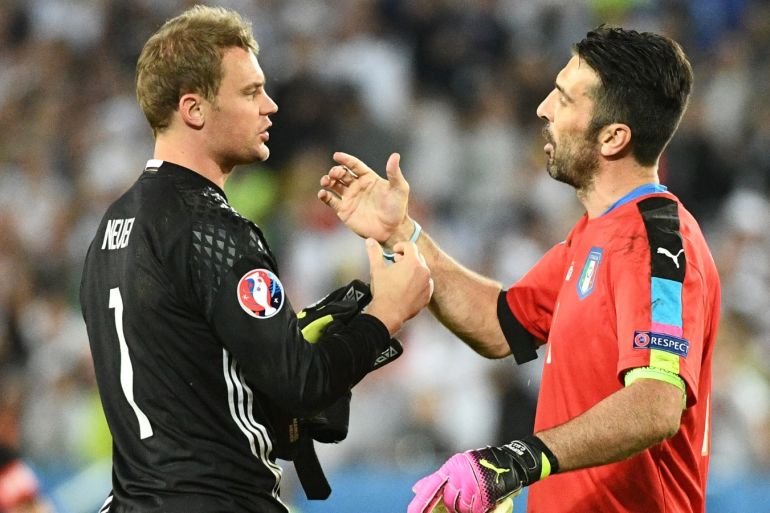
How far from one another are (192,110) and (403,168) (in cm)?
603

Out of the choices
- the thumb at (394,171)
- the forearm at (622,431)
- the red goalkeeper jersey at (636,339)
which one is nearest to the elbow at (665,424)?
the forearm at (622,431)

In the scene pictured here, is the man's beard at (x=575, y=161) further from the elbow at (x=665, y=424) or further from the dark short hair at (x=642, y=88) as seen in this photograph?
the elbow at (x=665, y=424)

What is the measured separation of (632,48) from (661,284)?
832 mm

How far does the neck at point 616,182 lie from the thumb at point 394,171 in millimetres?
668

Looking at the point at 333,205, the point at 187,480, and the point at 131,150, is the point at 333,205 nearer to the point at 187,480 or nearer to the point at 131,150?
the point at 187,480

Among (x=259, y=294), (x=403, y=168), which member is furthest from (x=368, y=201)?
(x=403, y=168)

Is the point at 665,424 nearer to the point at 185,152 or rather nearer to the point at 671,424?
the point at 671,424

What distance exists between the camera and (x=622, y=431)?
3.30m

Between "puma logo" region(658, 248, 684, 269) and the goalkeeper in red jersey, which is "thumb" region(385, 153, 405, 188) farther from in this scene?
"puma logo" region(658, 248, 684, 269)

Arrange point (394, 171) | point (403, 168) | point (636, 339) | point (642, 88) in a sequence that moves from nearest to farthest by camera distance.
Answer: point (636, 339), point (642, 88), point (394, 171), point (403, 168)

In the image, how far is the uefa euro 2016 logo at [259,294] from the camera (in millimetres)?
3158

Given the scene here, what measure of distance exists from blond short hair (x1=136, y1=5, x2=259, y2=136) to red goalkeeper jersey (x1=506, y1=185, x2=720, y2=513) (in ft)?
4.21

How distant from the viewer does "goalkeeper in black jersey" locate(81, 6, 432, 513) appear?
10.5 ft

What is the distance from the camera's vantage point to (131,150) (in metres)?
9.71
